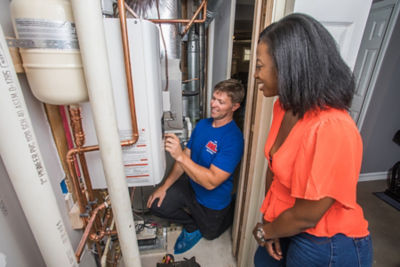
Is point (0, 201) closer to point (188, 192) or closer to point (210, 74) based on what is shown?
point (188, 192)

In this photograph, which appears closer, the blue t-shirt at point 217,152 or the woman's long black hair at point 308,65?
the woman's long black hair at point 308,65

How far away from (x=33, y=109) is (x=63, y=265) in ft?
1.53

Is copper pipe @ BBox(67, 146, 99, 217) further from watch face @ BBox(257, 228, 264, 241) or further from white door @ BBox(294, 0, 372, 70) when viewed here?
white door @ BBox(294, 0, 372, 70)

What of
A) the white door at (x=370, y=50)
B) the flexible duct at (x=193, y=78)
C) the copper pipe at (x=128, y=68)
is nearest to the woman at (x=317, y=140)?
the copper pipe at (x=128, y=68)

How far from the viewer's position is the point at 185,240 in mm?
1562

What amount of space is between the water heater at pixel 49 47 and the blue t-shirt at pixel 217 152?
0.91 m

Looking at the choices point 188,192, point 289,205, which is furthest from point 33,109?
point 188,192

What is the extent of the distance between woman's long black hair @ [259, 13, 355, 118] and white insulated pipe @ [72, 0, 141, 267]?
0.46m

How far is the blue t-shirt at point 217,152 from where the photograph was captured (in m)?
1.24

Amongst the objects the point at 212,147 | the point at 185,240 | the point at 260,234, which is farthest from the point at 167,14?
the point at 185,240

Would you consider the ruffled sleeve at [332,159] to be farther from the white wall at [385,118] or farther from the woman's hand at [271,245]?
the white wall at [385,118]

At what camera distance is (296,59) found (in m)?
0.54

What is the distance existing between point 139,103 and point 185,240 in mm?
1284

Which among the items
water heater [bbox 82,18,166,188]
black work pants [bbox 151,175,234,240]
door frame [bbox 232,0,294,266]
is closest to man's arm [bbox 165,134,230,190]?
door frame [bbox 232,0,294,266]
